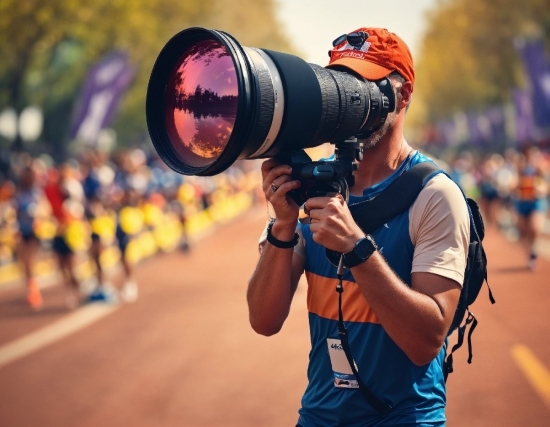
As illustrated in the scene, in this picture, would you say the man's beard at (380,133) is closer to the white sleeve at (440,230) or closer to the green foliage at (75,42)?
the white sleeve at (440,230)

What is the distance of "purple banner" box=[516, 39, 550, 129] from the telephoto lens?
2269 cm

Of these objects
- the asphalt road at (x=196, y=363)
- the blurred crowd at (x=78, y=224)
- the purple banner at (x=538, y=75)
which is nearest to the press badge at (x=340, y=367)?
the asphalt road at (x=196, y=363)

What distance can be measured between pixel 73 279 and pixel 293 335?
11.7 feet

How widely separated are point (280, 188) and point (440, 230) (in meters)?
0.46

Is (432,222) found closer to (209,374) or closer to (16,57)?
(209,374)

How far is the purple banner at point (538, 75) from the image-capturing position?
76.4ft

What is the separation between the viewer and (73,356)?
7.25m

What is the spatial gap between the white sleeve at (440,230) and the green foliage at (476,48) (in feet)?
121

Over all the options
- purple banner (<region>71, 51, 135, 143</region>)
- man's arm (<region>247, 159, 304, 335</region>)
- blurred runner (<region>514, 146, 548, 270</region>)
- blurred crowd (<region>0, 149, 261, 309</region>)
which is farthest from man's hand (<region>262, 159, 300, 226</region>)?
purple banner (<region>71, 51, 135, 143</region>)

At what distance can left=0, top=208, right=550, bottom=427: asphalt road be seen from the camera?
552 centimetres

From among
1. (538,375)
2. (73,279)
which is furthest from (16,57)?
(538,375)

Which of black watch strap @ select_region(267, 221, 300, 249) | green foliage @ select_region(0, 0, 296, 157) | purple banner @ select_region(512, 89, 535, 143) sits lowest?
black watch strap @ select_region(267, 221, 300, 249)

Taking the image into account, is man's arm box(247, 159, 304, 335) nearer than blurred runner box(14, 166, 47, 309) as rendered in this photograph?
Yes

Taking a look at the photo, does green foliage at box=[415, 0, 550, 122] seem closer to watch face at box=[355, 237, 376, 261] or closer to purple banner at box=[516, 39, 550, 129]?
purple banner at box=[516, 39, 550, 129]
